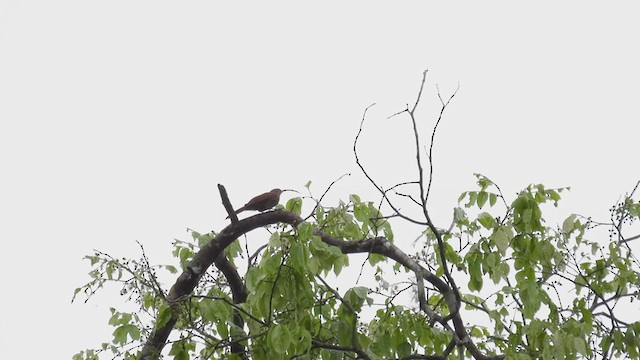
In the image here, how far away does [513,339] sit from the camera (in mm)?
3285

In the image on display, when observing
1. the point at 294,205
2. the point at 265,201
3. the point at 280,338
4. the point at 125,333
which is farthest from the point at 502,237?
the point at 125,333

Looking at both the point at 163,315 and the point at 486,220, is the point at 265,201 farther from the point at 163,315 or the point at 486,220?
the point at 486,220

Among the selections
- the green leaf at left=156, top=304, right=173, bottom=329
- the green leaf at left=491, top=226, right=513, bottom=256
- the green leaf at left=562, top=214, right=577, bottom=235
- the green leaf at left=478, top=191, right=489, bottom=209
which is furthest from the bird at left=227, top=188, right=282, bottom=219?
the green leaf at left=562, top=214, right=577, bottom=235

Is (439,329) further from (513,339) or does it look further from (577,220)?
(577,220)

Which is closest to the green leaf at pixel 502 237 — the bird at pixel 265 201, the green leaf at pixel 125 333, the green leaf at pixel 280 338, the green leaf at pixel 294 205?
the green leaf at pixel 280 338

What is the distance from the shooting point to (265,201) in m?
4.28

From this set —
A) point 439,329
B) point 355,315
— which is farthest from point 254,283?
point 439,329

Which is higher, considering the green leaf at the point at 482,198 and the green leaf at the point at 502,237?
the green leaf at the point at 482,198

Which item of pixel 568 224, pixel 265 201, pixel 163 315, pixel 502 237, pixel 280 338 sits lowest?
pixel 280 338

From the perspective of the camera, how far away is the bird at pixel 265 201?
4.25 metres

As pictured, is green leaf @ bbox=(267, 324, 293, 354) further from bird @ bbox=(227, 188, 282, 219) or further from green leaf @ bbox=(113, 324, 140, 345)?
bird @ bbox=(227, 188, 282, 219)

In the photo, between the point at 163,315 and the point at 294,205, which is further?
the point at 294,205

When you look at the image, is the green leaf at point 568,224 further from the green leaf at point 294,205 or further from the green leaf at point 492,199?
the green leaf at point 294,205

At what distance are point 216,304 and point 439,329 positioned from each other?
3.77 ft
